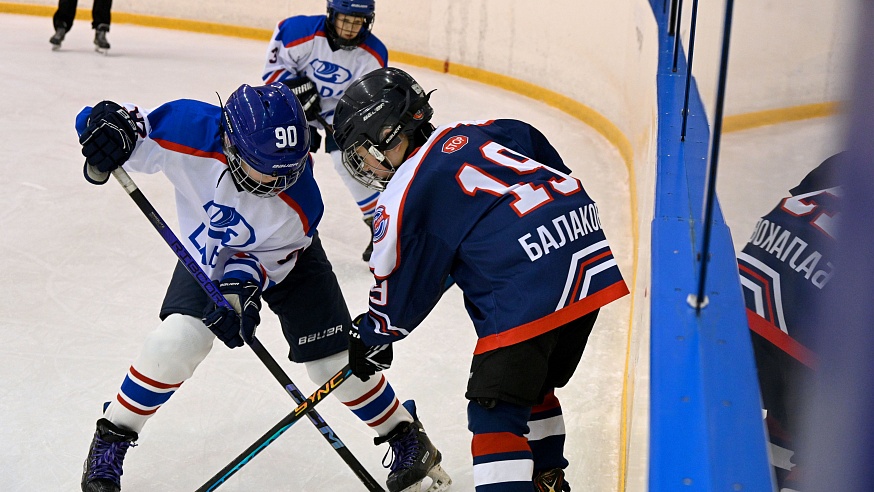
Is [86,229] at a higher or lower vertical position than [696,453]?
lower

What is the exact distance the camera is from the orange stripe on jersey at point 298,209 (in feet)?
6.46

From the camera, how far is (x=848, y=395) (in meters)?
0.39

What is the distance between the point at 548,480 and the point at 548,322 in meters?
0.47

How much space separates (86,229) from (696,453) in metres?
3.04

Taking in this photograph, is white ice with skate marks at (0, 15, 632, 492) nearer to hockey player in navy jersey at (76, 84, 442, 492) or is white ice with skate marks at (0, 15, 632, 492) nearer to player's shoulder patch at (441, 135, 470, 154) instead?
hockey player in navy jersey at (76, 84, 442, 492)

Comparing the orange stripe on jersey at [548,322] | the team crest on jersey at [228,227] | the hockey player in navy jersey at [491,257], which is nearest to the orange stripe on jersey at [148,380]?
the team crest on jersey at [228,227]

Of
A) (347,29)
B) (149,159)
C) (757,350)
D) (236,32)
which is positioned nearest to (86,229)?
(347,29)

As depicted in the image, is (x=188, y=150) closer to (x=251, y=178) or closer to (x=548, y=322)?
(x=251, y=178)

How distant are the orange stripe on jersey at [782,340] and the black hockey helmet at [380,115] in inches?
33.6

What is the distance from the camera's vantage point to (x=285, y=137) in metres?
1.81

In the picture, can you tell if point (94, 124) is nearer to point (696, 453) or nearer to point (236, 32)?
point (696, 453)

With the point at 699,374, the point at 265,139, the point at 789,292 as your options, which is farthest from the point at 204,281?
the point at 789,292

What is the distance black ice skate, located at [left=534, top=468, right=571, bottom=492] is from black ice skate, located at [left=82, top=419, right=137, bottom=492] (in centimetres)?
86

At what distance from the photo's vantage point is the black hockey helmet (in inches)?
66.0
